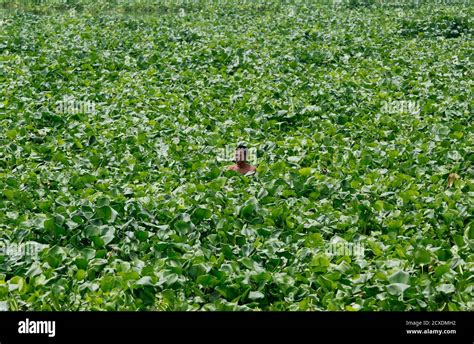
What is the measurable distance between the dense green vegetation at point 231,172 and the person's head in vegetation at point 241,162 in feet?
0.40

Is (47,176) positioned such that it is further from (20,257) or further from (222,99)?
(222,99)

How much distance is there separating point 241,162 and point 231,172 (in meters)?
0.17

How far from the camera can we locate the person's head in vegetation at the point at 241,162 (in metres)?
6.79

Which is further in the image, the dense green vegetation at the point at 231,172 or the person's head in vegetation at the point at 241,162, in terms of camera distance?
the person's head in vegetation at the point at 241,162

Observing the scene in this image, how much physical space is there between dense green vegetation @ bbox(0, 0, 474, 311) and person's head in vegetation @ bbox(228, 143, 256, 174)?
0.12 meters

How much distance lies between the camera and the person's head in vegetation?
267 inches

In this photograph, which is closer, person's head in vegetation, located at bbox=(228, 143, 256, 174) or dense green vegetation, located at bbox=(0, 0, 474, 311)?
dense green vegetation, located at bbox=(0, 0, 474, 311)

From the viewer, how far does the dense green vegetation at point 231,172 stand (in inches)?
185

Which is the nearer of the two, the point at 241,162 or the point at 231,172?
the point at 231,172

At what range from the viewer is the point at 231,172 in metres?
6.76

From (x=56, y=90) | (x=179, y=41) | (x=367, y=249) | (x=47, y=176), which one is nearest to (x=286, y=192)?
(x=367, y=249)

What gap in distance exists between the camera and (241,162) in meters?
6.87

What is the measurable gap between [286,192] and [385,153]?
1522 mm

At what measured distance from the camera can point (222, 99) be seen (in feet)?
31.4
